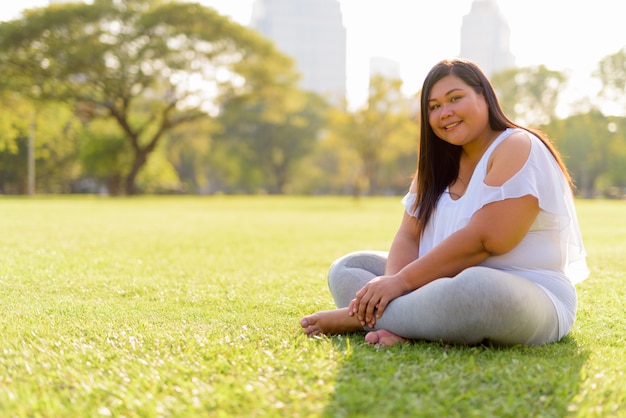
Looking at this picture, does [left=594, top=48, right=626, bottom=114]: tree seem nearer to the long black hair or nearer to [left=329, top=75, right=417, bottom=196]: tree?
[left=329, top=75, right=417, bottom=196]: tree

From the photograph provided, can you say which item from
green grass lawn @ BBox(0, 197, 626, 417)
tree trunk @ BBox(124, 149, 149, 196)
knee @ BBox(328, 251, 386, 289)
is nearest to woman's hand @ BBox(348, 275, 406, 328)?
green grass lawn @ BBox(0, 197, 626, 417)

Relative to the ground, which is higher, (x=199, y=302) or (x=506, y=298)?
(x=506, y=298)

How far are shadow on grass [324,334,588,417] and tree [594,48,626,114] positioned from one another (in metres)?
40.5

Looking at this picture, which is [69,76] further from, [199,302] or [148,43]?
[199,302]

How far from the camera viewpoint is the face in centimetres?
246

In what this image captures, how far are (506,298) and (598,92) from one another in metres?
42.9

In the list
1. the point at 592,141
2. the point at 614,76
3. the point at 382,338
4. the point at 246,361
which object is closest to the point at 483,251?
the point at 382,338

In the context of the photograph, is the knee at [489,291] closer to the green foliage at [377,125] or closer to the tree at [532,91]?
the green foliage at [377,125]

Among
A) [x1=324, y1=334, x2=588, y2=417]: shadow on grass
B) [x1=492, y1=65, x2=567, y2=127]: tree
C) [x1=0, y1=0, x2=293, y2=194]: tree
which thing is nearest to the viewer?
[x1=324, y1=334, x2=588, y2=417]: shadow on grass

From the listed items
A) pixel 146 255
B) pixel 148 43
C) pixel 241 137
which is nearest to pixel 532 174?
pixel 146 255

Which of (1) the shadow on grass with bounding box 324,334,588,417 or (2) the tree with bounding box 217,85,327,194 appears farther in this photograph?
(2) the tree with bounding box 217,85,327,194

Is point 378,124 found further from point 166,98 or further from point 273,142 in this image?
point 273,142

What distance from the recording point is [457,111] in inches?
97.3

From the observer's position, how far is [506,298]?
7.00 feet
